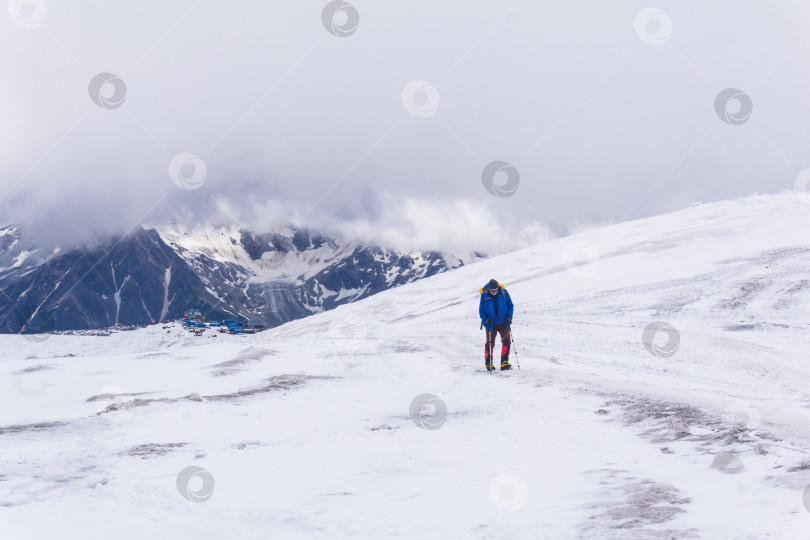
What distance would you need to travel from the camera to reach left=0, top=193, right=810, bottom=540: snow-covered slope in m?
5.32

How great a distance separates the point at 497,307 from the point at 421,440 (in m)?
7.16

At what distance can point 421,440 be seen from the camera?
8664 millimetres

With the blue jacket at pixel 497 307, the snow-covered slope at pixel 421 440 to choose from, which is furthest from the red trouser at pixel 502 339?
the snow-covered slope at pixel 421 440

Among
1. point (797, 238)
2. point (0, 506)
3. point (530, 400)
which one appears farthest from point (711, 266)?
point (0, 506)

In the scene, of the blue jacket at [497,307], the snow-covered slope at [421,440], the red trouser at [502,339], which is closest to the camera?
the snow-covered slope at [421,440]

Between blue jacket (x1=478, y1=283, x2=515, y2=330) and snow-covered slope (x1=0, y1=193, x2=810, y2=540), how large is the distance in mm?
1581

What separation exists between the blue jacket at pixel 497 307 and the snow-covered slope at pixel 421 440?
5.19 ft

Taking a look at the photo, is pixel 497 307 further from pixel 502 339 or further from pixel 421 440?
pixel 421 440

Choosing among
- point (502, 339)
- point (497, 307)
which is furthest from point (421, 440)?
point (497, 307)

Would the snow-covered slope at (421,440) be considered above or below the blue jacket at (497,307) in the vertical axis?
below

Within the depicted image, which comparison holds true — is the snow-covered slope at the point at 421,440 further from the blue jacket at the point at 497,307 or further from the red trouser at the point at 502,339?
the blue jacket at the point at 497,307

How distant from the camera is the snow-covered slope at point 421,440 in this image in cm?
532

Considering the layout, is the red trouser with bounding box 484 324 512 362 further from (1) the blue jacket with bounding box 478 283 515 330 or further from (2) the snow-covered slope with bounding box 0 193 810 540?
(2) the snow-covered slope with bounding box 0 193 810 540

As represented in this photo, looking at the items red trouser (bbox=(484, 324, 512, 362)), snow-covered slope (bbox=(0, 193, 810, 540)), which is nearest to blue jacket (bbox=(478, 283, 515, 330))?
red trouser (bbox=(484, 324, 512, 362))
